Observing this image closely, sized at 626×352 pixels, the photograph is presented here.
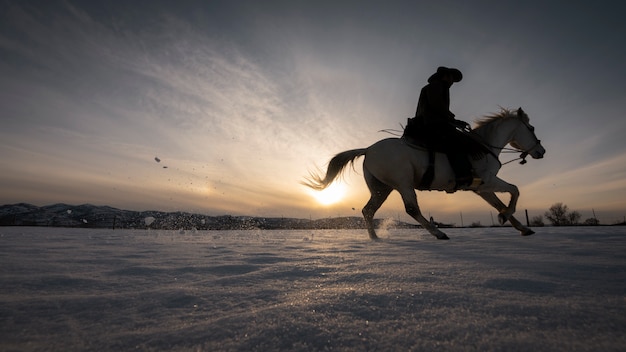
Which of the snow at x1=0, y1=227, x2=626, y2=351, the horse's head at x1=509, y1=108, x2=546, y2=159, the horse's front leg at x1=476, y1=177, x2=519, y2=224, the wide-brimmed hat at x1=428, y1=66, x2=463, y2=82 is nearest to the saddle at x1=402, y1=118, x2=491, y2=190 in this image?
the horse's front leg at x1=476, y1=177, x2=519, y2=224

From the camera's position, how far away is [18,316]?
874mm

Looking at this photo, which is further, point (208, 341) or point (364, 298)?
point (364, 298)

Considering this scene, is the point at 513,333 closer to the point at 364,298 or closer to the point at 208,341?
the point at 364,298

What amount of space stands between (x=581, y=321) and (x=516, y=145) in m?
5.92

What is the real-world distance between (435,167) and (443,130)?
61cm

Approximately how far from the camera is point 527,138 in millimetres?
5438

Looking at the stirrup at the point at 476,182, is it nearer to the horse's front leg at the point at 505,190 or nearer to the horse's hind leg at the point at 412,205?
the horse's front leg at the point at 505,190

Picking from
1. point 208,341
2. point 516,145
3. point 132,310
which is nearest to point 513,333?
point 208,341

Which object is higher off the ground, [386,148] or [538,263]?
[386,148]

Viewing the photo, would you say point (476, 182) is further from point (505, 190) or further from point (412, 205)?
point (412, 205)

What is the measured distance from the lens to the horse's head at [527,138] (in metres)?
5.41

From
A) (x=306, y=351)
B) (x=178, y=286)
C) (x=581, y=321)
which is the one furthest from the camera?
(x=178, y=286)

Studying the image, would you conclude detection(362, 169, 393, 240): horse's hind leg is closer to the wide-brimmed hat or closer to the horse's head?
the wide-brimmed hat

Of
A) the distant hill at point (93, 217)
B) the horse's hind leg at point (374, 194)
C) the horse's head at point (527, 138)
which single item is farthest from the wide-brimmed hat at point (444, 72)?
the distant hill at point (93, 217)
